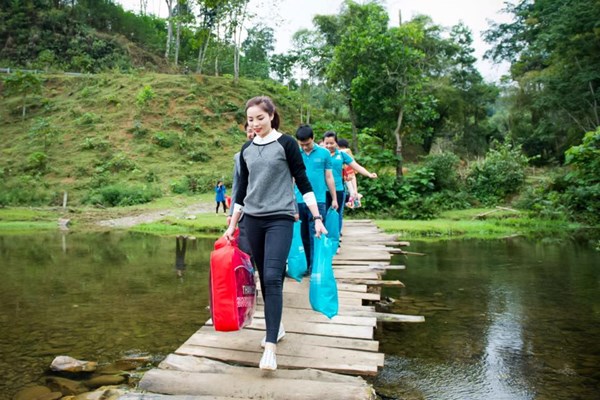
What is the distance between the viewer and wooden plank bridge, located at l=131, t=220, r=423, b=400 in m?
3.19

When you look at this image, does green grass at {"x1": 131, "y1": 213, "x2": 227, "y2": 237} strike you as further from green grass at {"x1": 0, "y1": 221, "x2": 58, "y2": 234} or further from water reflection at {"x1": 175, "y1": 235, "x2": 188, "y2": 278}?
green grass at {"x1": 0, "y1": 221, "x2": 58, "y2": 234}

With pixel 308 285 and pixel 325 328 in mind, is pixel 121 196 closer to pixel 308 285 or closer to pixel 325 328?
pixel 308 285

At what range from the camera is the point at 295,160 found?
3.55 meters

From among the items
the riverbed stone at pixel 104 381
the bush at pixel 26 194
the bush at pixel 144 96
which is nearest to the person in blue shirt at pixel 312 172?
the riverbed stone at pixel 104 381

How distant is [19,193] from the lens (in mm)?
23125

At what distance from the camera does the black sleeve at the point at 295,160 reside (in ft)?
11.5

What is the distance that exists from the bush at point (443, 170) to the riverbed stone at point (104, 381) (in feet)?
56.3

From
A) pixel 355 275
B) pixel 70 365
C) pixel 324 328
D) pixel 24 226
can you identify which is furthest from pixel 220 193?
pixel 324 328

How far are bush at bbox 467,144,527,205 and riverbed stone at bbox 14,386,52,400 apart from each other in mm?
18739

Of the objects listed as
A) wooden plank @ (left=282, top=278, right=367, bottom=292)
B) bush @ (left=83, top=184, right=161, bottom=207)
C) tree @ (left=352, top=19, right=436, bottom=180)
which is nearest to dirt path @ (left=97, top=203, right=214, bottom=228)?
bush @ (left=83, top=184, right=161, bottom=207)

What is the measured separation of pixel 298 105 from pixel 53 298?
3077 cm

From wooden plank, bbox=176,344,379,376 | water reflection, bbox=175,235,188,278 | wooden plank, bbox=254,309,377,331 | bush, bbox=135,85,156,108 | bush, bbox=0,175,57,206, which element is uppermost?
bush, bbox=135,85,156,108

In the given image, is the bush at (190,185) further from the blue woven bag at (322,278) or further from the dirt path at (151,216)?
the blue woven bag at (322,278)

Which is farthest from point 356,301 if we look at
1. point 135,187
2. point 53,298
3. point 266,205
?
point 135,187
